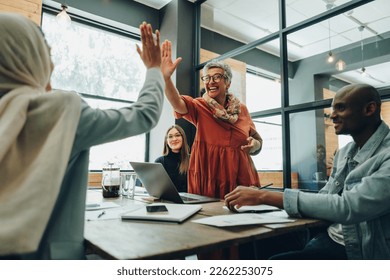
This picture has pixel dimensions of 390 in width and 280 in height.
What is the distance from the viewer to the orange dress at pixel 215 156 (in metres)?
1.93

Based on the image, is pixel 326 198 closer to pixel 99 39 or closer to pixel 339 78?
pixel 339 78

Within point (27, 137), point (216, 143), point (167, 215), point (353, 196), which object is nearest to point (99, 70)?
point (216, 143)

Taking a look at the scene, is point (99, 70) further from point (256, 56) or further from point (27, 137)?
point (27, 137)

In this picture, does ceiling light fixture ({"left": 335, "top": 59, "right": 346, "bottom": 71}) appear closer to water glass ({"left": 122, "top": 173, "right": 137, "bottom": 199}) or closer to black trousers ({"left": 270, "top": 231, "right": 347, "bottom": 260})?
black trousers ({"left": 270, "top": 231, "right": 347, "bottom": 260})

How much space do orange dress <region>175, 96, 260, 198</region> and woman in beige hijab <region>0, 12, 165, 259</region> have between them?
1.19 m

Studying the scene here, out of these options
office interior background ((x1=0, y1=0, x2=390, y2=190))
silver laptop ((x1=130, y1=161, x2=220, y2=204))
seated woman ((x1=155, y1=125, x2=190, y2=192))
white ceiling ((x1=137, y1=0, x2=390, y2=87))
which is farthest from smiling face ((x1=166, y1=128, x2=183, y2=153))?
silver laptop ((x1=130, y1=161, x2=220, y2=204))

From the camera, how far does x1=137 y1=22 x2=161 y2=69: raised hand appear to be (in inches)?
39.6

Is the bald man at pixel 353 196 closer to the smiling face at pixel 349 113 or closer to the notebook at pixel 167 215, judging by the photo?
the smiling face at pixel 349 113

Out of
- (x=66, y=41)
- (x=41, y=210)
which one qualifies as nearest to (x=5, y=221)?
(x=41, y=210)

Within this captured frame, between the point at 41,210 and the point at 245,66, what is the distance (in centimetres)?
355

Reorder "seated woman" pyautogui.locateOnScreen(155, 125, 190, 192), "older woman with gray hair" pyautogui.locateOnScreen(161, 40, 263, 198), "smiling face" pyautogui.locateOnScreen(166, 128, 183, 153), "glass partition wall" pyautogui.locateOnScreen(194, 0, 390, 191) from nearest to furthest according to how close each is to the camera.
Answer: "older woman with gray hair" pyautogui.locateOnScreen(161, 40, 263, 198) → "glass partition wall" pyautogui.locateOnScreen(194, 0, 390, 191) → "seated woman" pyautogui.locateOnScreen(155, 125, 190, 192) → "smiling face" pyautogui.locateOnScreen(166, 128, 183, 153)

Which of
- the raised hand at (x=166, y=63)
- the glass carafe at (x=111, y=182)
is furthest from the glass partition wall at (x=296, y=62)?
the glass carafe at (x=111, y=182)

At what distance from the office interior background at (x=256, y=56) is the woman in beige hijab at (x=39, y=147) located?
2.30 metres

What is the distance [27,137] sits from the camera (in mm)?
655
